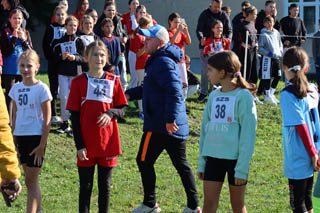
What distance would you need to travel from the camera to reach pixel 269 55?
1273 cm

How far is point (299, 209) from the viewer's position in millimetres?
5309

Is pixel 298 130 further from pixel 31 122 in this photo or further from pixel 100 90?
pixel 31 122

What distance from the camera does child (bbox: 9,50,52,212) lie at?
5945 mm

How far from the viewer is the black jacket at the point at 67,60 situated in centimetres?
941

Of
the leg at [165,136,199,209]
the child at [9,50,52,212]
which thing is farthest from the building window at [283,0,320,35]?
the child at [9,50,52,212]

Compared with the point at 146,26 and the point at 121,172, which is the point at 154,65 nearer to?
the point at 146,26

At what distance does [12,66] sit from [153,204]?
4.08m

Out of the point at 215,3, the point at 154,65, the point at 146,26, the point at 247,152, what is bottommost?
the point at 247,152

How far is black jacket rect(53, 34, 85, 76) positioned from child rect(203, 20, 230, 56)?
3.40 metres

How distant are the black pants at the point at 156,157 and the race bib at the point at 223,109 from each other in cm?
112

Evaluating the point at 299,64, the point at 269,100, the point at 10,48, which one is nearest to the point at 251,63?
the point at 269,100

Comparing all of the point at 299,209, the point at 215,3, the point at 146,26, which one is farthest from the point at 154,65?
the point at 215,3

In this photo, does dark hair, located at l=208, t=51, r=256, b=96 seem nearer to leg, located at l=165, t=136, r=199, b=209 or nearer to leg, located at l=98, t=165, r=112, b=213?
leg, located at l=165, t=136, r=199, b=209

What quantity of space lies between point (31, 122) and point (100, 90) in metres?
0.80
